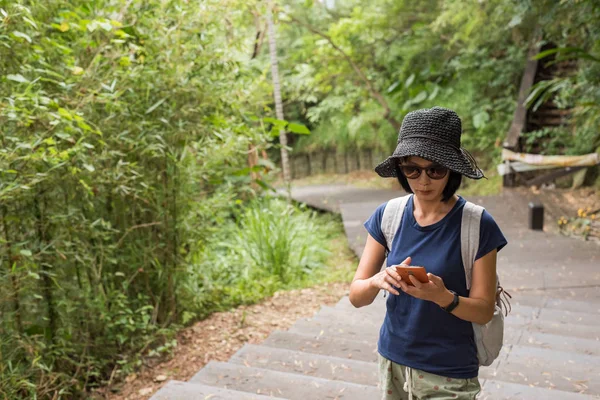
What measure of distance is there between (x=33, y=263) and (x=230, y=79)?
5.67 ft

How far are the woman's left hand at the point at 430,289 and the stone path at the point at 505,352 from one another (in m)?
1.07

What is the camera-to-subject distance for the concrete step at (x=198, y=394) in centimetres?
216

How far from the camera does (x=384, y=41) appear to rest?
976 cm

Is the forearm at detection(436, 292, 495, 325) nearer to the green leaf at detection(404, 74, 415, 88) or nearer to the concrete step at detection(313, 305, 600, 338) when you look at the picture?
the concrete step at detection(313, 305, 600, 338)

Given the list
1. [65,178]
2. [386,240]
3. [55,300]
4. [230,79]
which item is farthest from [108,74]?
[386,240]

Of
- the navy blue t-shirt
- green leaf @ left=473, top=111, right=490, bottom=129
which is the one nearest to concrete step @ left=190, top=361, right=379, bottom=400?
the navy blue t-shirt

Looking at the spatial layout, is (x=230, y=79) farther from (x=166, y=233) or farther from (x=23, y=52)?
(x=23, y=52)

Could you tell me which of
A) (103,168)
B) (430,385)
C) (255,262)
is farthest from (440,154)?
(255,262)

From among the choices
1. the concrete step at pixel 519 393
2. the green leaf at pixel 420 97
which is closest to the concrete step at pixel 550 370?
the concrete step at pixel 519 393

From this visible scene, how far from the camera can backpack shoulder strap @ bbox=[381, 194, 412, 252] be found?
1.46 m

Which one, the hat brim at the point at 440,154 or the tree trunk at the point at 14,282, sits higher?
the hat brim at the point at 440,154

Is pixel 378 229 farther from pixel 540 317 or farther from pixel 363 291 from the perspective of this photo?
pixel 540 317

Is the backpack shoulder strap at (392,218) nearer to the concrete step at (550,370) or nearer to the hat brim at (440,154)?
the hat brim at (440,154)

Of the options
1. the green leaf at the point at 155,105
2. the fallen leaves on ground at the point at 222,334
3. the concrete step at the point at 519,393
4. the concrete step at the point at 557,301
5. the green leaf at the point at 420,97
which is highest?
the green leaf at the point at 420,97
